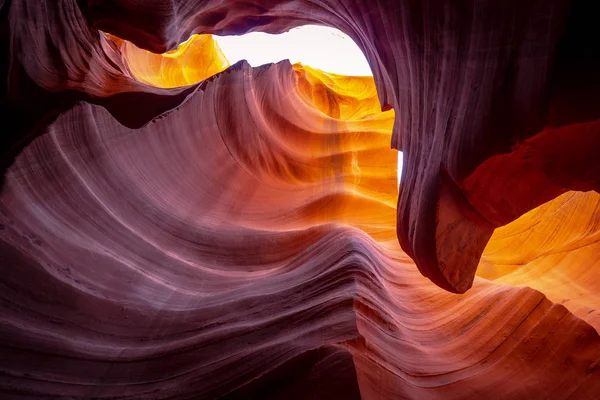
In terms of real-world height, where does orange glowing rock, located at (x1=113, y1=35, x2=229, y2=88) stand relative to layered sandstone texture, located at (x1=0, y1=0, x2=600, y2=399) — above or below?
above

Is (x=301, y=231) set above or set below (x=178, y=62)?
below

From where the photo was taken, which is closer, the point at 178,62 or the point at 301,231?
the point at 301,231

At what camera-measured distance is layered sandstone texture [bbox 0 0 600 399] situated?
4.93 feet

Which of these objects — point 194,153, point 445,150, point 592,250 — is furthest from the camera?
point 194,153

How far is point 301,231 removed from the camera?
115 inches

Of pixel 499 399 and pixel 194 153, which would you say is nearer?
pixel 499 399

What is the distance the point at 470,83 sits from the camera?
1640 mm

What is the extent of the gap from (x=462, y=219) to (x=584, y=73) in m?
0.80

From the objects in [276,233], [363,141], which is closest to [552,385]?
[276,233]

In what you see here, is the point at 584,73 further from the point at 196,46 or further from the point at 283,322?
the point at 196,46

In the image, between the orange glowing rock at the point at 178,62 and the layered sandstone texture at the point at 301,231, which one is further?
the orange glowing rock at the point at 178,62

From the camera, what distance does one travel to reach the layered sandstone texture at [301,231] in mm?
1502

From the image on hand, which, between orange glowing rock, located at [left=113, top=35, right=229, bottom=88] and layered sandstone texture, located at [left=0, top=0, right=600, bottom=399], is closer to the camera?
layered sandstone texture, located at [left=0, top=0, right=600, bottom=399]

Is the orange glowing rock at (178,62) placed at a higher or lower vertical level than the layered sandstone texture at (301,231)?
higher
